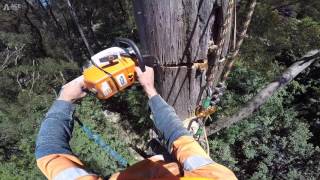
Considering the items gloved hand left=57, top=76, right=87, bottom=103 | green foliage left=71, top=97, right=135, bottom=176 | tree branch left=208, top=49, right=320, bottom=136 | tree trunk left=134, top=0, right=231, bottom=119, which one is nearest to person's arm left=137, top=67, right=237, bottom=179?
tree trunk left=134, top=0, right=231, bottom=119

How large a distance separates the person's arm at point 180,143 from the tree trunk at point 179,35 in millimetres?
102

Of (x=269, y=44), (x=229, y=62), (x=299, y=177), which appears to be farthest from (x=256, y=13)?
(x=229, y=62)

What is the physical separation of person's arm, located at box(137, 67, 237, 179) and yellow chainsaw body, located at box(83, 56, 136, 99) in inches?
1.9

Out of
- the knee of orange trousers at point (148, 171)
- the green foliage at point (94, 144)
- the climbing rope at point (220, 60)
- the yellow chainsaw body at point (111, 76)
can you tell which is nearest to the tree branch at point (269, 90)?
the green foliage at point (94, 144)

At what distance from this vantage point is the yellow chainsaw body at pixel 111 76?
1488 mm

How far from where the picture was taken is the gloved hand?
159 cm

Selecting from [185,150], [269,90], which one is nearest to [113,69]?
[185,150]

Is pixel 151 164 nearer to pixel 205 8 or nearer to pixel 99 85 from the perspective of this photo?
pixel 99 85

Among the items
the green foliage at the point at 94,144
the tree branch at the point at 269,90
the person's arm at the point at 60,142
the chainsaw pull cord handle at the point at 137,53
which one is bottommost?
the green foliage at the point at 94,144

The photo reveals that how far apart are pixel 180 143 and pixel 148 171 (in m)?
0.18

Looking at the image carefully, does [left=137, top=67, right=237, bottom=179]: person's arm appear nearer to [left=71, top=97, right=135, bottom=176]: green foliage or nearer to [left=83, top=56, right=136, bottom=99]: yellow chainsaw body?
[left=83, top=56, right=136, bottom=99]: yellow chainsaw body

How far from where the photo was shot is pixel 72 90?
1603 mm

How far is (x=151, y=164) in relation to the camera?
158 cm

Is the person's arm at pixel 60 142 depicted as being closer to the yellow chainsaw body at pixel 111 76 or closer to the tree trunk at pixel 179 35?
the yellow chainsaw body at pixel 111 76
